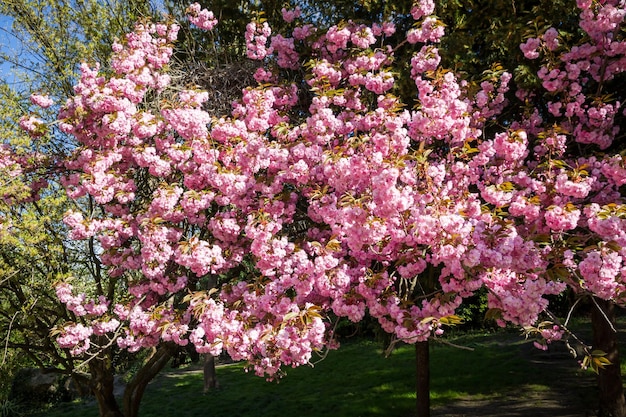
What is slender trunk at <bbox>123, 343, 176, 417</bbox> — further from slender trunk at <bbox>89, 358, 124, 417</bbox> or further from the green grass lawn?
the green grass lawn

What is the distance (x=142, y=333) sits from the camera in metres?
6.59

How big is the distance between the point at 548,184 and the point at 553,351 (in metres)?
10.3

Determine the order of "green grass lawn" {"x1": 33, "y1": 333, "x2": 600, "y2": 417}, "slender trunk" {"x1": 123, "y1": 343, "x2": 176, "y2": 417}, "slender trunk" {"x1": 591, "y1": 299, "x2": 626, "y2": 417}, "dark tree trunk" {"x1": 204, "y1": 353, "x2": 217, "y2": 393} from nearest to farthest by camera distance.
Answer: "slender trunk" {"x1": 123, "y1": 343, "x2": 176, "y2": 417}
"slender trunk" {"x1": 591, "y1": 299, "x2": 626, "y2": 417}
"green grass lawn" {"x1": 33, "y1": 333, "x2": 600, "y2": 417}
"dark tree trunk" {"x1": 204, "y1": 353, "x2": 217, "y2": 393}

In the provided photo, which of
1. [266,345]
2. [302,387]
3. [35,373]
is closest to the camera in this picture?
[266,345]

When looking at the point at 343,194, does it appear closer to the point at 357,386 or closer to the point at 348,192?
the point at 348,192

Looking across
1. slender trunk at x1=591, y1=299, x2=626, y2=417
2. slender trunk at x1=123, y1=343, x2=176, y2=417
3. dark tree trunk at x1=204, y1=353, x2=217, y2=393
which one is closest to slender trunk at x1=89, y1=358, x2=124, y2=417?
slender trunk at x1=123, y1=343, x2=176, y2=417

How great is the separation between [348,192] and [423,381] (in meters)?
5.11

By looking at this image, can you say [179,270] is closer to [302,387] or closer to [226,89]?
[226,89]

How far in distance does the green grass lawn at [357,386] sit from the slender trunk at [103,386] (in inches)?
153

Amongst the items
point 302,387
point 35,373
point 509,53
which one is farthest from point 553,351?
point 35,373

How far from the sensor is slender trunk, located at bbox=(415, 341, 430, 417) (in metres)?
9.05

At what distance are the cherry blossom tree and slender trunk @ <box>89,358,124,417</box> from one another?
1785 millimetres

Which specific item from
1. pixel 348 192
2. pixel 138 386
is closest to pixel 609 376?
pixel 348 192

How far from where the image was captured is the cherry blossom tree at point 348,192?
5148 millimetres
